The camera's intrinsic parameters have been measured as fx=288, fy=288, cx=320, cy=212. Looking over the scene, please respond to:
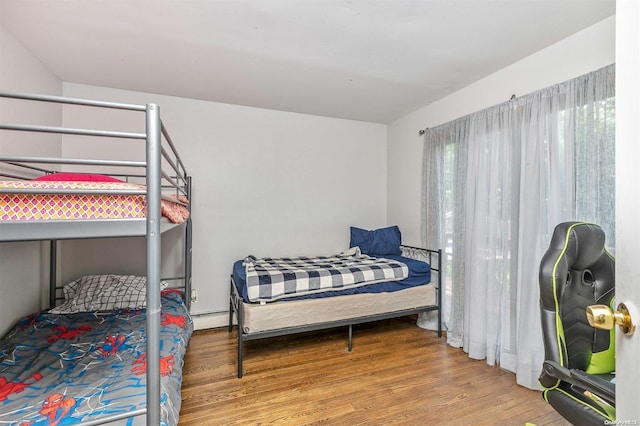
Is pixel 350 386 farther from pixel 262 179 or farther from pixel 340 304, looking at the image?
pixel 262 179

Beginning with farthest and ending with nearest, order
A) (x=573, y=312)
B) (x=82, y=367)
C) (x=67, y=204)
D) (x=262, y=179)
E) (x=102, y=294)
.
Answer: (x=262, y=179) < (x=102, y=294) < (x=82, y=367) < (x=573, y=312) < (x=67, y=204)

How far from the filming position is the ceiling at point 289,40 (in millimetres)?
1703

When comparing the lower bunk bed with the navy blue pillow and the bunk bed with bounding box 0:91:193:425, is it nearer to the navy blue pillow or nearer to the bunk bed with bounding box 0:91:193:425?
the navy blue pillow

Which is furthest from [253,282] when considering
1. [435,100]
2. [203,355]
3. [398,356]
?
[435,100]

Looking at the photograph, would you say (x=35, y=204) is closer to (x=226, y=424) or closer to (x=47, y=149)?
(x=226, y=424)

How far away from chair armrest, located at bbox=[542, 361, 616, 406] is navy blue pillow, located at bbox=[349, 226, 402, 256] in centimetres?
225

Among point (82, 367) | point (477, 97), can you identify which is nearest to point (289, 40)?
point (477, 97)

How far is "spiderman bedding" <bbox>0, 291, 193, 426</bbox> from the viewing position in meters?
1.14

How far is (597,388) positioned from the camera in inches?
40.8

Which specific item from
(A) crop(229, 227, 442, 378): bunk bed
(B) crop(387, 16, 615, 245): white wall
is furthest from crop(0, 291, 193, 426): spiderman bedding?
(B) crop(387, 16, 615, 245): white wall

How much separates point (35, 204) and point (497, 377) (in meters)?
2.90

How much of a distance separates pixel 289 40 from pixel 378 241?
237 centimetres

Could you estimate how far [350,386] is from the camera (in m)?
2.07

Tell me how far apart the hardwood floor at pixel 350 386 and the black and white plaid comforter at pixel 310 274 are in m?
0.58
